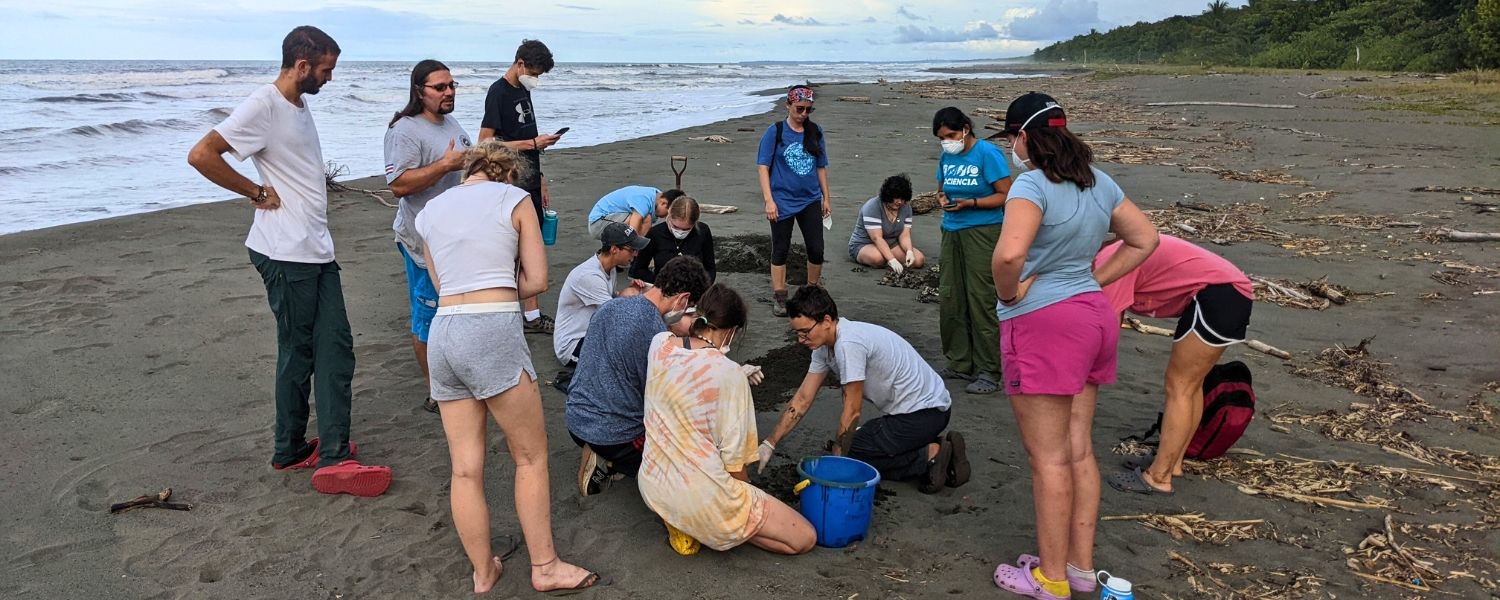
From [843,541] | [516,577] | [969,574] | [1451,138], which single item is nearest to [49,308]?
[516,577]

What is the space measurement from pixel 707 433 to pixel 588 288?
2.15 m

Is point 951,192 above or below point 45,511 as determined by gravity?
above

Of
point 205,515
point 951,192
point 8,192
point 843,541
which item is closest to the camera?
point 843,541

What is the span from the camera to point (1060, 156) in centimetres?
286

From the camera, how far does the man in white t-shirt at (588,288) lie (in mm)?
5078

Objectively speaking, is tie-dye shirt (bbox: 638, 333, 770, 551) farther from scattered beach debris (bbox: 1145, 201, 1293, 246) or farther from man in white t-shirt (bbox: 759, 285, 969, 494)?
scattered beach debris (bbox: 1145, 201, 1293, 246)

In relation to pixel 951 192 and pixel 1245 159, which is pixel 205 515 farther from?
pixel 1245 159

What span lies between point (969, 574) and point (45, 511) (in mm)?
3848

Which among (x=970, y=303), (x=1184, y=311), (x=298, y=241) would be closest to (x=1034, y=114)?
(x=1184, y=311)

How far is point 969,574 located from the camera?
3457 mm

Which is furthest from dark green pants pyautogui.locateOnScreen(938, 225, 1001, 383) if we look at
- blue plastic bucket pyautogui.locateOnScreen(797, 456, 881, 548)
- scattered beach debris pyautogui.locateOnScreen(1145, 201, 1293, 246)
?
scattered beach debris pyautogui.locateOnScreen(1145, 201, 1293, 246)

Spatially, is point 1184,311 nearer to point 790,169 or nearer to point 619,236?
point 619,236

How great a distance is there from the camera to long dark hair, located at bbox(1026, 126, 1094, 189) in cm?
287

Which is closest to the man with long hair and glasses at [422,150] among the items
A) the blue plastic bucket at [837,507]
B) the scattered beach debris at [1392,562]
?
the blue plastic bucket at [837,507]
